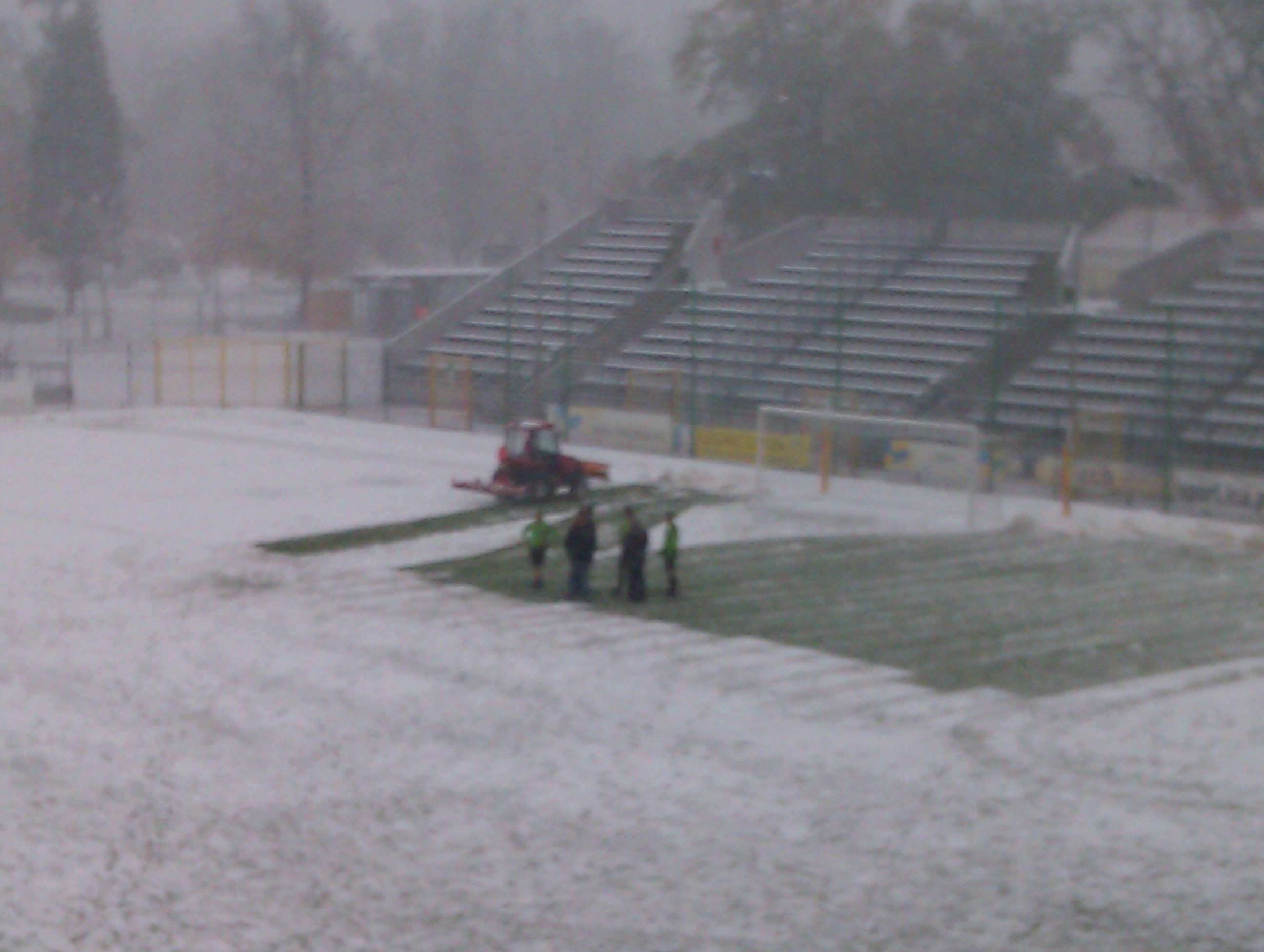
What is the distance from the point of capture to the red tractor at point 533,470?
29.7 m

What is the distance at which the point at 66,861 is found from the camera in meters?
12.7

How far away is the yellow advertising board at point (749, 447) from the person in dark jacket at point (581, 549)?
1097cm

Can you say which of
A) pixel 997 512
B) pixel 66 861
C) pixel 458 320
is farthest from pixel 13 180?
pixel 66 861

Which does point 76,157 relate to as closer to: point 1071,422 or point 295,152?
point 295,152

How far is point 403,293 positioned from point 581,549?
42.7 m

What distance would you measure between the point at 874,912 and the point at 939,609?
10.1 meters

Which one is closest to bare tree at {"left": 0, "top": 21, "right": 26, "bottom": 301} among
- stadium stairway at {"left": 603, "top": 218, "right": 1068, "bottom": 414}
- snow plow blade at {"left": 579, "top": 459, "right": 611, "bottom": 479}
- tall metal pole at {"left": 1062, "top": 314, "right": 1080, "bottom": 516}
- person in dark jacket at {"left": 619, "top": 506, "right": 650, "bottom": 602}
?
stadium stairway at {"left": 603, "top": 218, "right": 1068, "bottom": 414}

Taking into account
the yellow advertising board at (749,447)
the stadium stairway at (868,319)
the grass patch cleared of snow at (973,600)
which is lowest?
the grass patch cleared of snow at (973,600)

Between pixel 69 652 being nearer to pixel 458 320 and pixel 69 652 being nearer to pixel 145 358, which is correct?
pixel 458 320

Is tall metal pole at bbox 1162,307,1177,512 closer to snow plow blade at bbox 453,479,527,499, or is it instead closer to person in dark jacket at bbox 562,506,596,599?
snow plow blade at bbox 453,479,527,499

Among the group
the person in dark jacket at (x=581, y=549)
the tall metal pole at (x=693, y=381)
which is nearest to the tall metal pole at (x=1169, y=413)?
the tall metal pole at (x=693, y=381)

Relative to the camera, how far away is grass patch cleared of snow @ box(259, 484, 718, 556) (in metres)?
25.6

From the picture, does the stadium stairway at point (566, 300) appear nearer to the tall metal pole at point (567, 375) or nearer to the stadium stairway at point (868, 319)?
the tall metal pole at point (567, 375)

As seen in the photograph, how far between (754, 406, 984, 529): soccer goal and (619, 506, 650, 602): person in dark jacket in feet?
26.1
